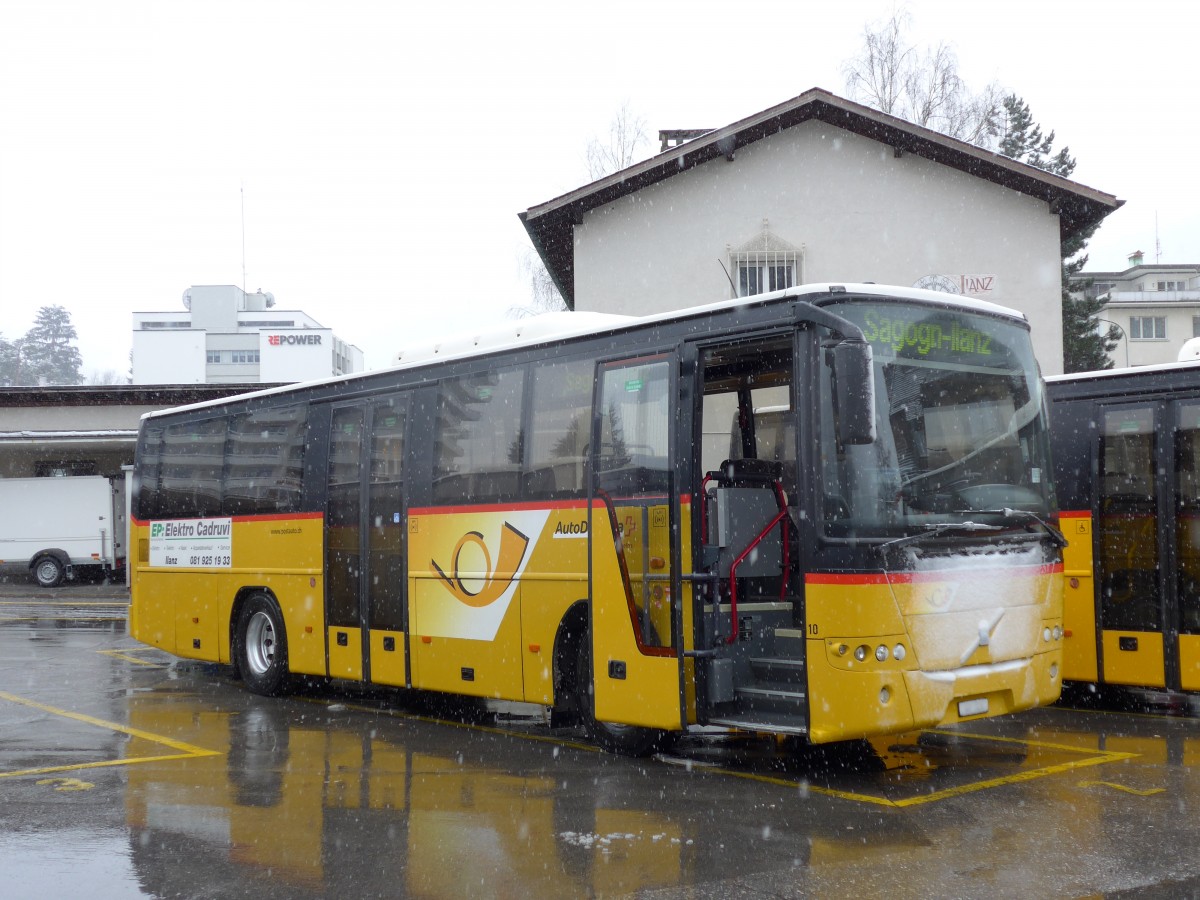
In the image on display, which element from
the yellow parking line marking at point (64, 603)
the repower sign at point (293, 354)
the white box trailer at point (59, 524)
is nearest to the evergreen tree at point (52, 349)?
the repower sign at point (293, 354)

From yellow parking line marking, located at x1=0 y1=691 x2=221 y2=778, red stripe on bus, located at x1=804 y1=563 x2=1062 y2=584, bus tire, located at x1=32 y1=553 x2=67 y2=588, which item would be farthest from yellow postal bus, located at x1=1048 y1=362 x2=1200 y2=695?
bus tire, located at x1=32 y1=553 x2=67 y2=588

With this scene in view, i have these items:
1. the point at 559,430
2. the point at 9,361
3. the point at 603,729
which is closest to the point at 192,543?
the point at 559,430

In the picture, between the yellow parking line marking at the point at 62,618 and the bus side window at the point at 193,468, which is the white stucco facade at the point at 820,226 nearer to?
the yellow parking line marking at the point at 62,618

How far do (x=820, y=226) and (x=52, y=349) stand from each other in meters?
128

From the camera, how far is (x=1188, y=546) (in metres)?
10.3

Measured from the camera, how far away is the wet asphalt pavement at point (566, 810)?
20.0ft

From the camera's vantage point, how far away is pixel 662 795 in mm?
7945

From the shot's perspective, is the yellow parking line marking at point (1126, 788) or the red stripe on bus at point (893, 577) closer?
the red stripe on bus at point (893, 577)

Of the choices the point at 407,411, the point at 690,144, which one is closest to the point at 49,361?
the point at 690,144

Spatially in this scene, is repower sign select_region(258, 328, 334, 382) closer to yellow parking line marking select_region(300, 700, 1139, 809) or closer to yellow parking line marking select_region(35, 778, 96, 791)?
yellow parking line marking select_region(300, 700, 1139, 809)

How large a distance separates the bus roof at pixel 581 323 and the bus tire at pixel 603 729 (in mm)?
Answer: 2416

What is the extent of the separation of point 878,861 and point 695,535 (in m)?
2.77

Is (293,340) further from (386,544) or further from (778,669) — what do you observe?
(778,669)

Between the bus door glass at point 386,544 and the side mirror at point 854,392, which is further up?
the side mirror at point 854,392
